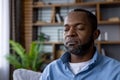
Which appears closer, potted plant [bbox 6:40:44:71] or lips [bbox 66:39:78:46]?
lips [bbox 66:39:78:46]

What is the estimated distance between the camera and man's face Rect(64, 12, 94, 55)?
132 cm

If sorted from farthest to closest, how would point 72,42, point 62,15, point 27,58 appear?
point 62,15, point 27,58, point 72,42

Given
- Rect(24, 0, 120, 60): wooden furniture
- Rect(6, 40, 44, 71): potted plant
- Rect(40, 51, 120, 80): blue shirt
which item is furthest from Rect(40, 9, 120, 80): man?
Rect(24, 0, 120, 60): wooden furniture

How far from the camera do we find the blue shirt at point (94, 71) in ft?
4.27

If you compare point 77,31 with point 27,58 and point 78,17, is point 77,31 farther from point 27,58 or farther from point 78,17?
point 27,58

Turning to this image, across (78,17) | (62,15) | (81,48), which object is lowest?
(81,48)

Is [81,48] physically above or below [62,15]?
below

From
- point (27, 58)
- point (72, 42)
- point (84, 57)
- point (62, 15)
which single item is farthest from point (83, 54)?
point (62, 15)

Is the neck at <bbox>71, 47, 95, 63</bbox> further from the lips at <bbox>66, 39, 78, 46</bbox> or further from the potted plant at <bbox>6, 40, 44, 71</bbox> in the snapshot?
the potted plant at <bbox>6, 40, 44, 71</bbox>

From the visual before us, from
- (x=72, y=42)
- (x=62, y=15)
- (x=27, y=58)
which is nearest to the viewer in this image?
(x=72, y=42)

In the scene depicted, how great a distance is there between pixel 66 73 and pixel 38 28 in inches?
129

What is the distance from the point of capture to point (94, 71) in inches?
52.7

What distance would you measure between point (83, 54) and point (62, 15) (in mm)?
3172

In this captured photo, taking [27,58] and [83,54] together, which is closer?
[83,54]
